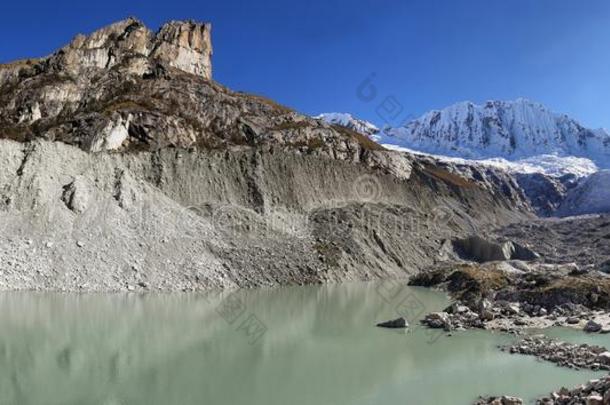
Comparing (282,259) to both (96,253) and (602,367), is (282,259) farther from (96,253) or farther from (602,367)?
(602,367)

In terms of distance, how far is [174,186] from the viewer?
202 feet

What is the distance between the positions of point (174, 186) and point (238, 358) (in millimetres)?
41393

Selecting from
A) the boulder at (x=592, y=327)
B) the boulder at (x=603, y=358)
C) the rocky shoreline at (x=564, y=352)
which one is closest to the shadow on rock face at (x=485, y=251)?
the boulder at (x=592, y=327)

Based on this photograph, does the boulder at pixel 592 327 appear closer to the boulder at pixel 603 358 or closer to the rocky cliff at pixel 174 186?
the boulder at pixel 603 358

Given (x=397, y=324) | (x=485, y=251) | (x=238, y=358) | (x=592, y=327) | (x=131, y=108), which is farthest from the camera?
(x=131, y=108)

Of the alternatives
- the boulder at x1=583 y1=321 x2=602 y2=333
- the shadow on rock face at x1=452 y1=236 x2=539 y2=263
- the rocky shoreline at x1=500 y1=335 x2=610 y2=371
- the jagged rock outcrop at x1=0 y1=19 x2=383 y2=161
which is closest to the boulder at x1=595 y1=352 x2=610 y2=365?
the rocky shoreline at x1=500 y1=335 x2=610 y2=371

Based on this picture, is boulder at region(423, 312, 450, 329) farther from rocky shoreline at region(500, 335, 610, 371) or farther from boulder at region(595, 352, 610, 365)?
boulder at region(595, 352, 610, 365)

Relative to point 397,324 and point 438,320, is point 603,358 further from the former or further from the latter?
point 397,324

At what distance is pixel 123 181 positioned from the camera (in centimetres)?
5378

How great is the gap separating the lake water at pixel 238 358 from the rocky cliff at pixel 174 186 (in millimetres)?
7974

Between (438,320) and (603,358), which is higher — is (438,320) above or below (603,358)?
above

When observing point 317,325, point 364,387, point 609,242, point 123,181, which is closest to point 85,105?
point 123,181

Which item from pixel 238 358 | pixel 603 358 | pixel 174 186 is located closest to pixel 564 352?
pixel 603 358

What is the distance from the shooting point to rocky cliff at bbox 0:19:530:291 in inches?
1786
